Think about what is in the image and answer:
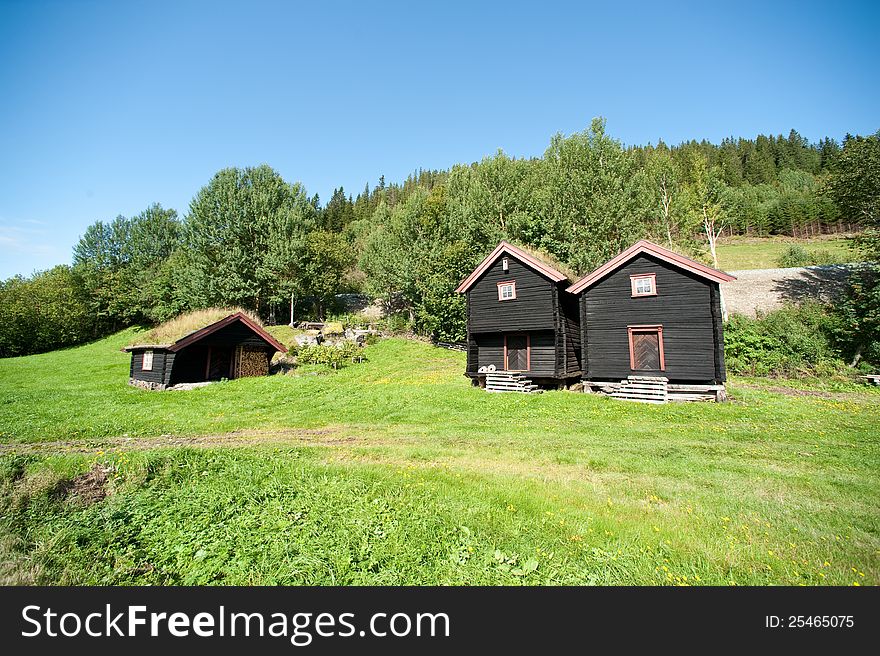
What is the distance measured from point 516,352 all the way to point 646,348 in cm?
793

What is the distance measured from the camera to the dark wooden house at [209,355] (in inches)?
1024

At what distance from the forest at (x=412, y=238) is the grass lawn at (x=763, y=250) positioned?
535 centimetres

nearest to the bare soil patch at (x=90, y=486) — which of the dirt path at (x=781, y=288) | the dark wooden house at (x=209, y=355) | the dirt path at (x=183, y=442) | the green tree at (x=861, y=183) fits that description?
the dirt path at (x=183, y=442)

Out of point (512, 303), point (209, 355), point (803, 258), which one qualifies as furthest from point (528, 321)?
point (803, 258)

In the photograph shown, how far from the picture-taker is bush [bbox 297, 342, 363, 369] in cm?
3259

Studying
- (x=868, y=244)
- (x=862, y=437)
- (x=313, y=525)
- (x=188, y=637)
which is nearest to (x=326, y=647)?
(x=188, y=637)

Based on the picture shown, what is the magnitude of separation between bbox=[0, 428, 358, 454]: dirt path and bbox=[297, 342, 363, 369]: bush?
18.9m

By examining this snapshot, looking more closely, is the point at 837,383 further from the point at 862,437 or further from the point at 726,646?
the point at 726,646

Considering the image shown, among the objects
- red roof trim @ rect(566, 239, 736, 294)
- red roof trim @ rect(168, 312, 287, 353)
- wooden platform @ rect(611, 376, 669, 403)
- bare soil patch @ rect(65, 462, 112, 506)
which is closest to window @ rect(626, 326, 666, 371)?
wooden platform @ rect(611, 376, 669, 403)

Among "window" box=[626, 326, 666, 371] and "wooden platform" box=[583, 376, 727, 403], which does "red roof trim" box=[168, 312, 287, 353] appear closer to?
A: "wooden platform" box=[583, 376, 727, 403]

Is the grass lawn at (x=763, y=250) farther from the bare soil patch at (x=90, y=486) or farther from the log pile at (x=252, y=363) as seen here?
the bare soil patch at (x=90, y=486)

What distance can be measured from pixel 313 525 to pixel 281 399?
14840 millimetres

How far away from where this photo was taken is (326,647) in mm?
4035

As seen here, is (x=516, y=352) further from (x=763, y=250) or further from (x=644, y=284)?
(x=763, y=250)
